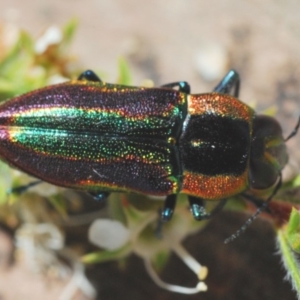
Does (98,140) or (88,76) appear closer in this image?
(98,140)

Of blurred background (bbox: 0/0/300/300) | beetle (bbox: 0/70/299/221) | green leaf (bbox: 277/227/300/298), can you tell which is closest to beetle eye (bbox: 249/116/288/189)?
beetle (bbox: 0/70/299/221)

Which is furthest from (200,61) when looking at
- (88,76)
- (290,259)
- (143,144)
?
(290,259)

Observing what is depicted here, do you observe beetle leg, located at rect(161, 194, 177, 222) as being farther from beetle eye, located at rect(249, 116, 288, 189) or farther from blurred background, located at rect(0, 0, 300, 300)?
blurred background, located at rect(0, 0, 300, 300)

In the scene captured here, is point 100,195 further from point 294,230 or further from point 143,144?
point 294,230

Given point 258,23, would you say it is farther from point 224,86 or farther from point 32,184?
point 32,184

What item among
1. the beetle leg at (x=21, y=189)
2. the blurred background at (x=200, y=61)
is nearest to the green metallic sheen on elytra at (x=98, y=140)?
the beetle leg at (x=21, y=189)

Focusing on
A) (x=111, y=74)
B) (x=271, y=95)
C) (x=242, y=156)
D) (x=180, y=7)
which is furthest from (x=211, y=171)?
(x=180, y=7)

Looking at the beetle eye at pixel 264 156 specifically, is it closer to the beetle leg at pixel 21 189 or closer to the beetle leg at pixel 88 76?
the beetle leg at pixel 88 76

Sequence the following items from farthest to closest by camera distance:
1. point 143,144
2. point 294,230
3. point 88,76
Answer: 1. point 88,76
2. point 143,144
3. point 294,230
